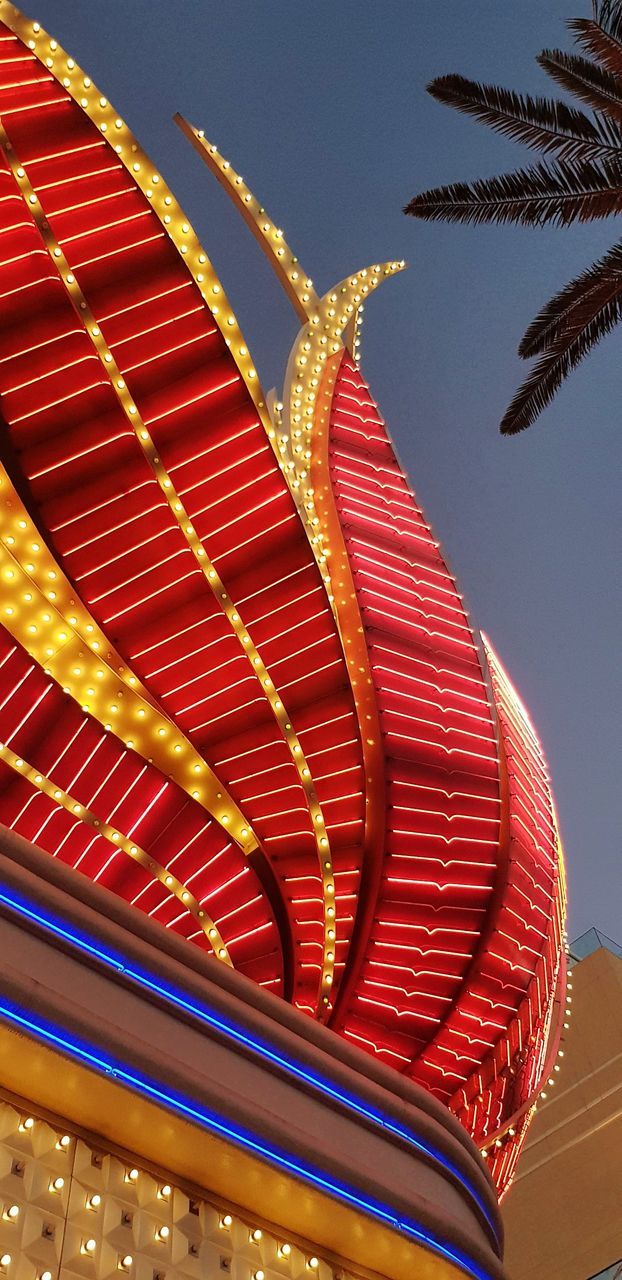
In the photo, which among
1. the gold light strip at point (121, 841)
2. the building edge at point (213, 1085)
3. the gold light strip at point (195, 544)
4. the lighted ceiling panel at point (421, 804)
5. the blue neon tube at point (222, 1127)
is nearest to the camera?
the blue neon tube at point (222, 1127)

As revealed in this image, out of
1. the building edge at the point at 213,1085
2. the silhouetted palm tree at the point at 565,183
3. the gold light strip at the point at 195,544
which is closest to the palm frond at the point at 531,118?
the silhouetted palm tree at the point at 565,183

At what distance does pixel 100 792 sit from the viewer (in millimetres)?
9430

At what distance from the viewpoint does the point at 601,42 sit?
29.0ft

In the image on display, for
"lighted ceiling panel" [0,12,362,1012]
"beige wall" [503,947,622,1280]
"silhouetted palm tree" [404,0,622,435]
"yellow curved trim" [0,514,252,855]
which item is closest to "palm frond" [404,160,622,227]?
"silhouetted palm tree" [404,0,622,435]

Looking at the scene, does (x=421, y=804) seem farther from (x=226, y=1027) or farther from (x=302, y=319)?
(x=302, y=319)

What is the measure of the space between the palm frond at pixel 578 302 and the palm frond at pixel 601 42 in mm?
1231

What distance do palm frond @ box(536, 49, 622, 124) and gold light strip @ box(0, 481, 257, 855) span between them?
494 cm

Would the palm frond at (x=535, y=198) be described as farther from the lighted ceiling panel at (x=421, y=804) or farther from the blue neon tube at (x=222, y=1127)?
the blue neon tube at (x=222, y=1127)

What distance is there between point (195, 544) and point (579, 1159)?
16313mm

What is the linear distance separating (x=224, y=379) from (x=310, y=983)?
515 centimetres

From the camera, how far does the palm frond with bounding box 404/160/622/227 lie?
9.03 m

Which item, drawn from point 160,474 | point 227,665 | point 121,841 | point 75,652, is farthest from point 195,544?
point 121,841

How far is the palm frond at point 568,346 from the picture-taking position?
959 centimetres

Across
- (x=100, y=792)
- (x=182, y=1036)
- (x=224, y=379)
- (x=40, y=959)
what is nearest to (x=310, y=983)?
(x=100, y=792)
